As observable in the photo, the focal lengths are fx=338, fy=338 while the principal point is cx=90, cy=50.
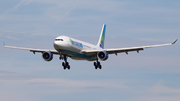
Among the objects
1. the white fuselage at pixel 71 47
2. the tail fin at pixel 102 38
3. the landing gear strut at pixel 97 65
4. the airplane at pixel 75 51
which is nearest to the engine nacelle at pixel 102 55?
the airplane at pixel 75 51

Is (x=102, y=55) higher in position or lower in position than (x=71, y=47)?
lower

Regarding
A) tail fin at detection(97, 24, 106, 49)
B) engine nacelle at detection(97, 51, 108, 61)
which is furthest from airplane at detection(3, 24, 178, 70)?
tail fin at detection(97, 24, 106, 49)

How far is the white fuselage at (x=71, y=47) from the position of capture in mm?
58487

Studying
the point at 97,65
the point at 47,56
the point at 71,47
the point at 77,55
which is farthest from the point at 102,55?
the point at 47,56

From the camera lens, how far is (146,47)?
60.5m

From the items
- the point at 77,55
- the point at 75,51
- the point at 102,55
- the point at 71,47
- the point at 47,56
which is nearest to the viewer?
the point at 71,47

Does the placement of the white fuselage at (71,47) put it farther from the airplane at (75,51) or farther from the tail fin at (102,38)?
the tail fin at (102,38)

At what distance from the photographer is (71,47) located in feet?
197

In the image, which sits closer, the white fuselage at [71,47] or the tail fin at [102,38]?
the white fuselage at [71,47]

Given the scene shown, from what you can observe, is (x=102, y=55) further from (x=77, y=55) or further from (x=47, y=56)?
(x=47, y=56)

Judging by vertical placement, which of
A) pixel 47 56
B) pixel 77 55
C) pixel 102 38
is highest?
pixel 102 38

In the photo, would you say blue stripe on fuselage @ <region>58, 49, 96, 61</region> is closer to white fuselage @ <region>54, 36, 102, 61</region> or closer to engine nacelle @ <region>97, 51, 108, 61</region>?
white fuselage @ <region>54, 36, 102, 61</region>

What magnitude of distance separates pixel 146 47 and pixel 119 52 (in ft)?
20.4

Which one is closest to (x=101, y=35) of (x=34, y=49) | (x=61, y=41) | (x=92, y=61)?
(x=92, y=61)
